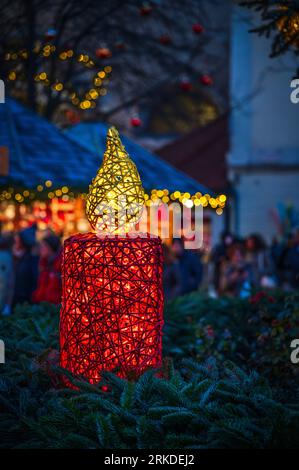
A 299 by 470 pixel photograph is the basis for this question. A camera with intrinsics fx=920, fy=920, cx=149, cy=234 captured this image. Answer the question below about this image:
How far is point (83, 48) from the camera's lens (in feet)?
53.2

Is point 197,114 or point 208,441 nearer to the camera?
point 208,441

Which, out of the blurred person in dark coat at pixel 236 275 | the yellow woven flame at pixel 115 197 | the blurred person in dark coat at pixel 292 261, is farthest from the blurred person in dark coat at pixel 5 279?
the blurred person in dark coat at pixel 292 261

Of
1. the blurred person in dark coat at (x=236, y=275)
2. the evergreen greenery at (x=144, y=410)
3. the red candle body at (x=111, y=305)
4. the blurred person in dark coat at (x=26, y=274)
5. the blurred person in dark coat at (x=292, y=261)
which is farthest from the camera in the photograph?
the blurred person in dark coat at (x=292, y=261)

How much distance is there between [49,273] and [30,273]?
69cm

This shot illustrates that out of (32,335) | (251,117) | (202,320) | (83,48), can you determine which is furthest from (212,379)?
(251,117)

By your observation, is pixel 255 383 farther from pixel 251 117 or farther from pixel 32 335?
pixel 251 117

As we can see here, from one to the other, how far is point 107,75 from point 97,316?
34.0 ft

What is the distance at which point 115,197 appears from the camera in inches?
241

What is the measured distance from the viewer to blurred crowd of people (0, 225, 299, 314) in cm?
1064

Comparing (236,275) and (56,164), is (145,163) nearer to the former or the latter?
(56,164)

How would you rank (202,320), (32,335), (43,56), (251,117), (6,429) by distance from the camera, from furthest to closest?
(251,117) < (43,56) < (202,320) < (32,335) < (6,429)

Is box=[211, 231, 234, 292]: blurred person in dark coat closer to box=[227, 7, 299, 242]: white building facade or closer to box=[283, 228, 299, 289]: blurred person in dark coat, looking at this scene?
box=[283, 228, 299, 289]: blurred person in dark coat

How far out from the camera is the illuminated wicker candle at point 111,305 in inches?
229

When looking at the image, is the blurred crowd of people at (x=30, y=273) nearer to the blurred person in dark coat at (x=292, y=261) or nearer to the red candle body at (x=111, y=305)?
the red candle body at (x=111, y=305)
